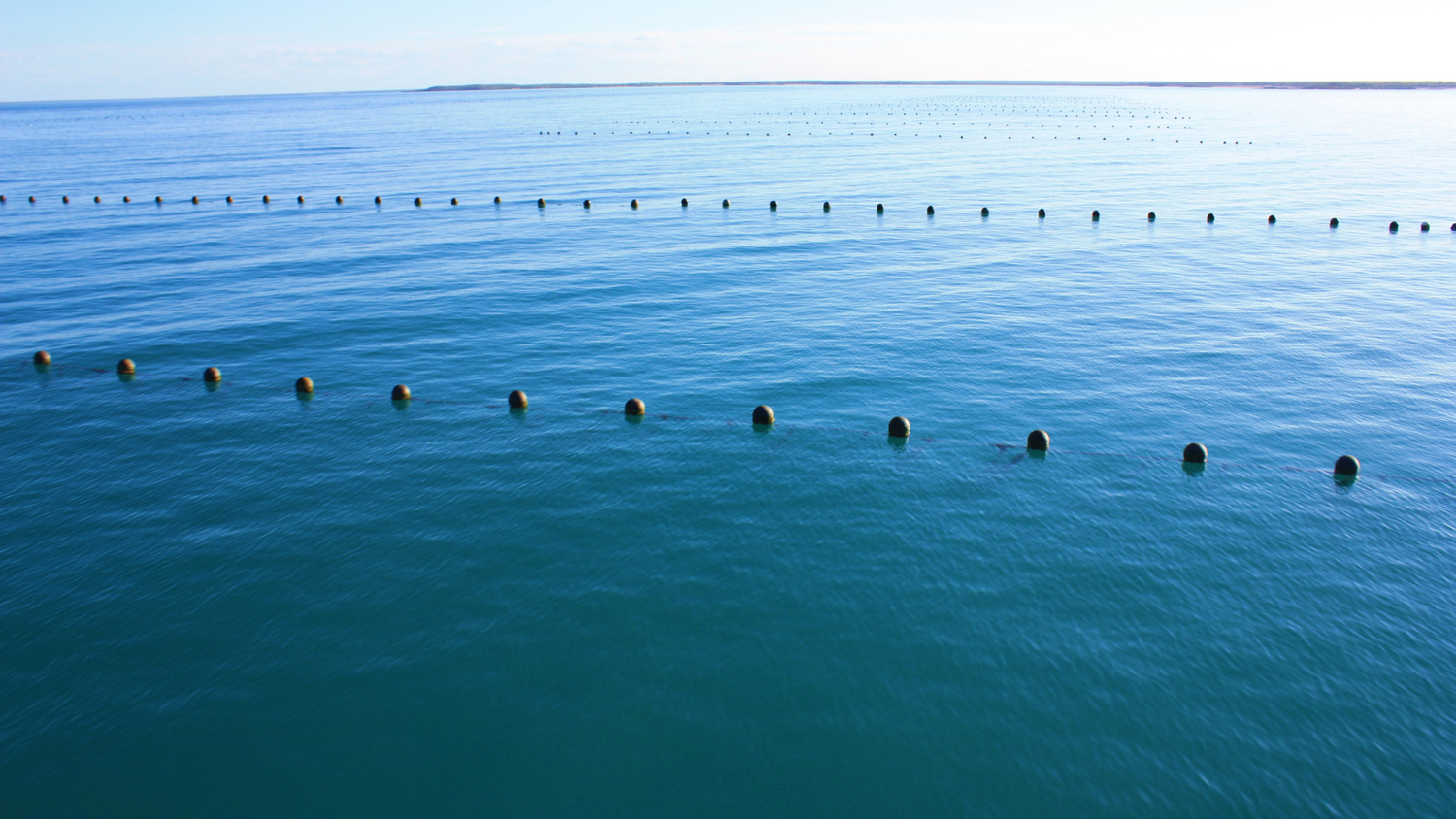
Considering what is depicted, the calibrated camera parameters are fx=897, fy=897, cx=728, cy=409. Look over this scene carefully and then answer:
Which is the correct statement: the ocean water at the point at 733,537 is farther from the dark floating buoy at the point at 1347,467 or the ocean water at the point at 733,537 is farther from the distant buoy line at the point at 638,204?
the distant buoy line at the point at 638,204

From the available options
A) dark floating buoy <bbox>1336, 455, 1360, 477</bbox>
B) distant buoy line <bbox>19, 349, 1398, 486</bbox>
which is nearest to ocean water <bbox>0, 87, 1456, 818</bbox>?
distant buoy line <bbox>19, 349, 1398, 486</bbox>

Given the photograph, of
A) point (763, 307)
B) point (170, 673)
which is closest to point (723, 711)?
point (170, 673)

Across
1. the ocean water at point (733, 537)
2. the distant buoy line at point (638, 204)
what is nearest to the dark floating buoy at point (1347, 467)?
the ocean water at point (733, 537)

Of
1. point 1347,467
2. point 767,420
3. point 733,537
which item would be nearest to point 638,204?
point 767,420

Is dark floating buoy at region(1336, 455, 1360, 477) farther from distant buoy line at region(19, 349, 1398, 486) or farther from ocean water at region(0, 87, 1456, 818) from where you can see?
ocean water at region(0, 87, 1456, 818)

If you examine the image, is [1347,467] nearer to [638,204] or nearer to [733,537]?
[733,537]

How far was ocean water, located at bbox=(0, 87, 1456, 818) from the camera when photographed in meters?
12.4

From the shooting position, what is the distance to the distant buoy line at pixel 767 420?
20844mm

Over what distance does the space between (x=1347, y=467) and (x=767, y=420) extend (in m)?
13.6

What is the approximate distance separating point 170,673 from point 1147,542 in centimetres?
1775

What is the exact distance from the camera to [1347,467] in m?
20.7

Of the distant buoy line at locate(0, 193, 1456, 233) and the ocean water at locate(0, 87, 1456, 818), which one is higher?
the distant buoy line at locate(0, 193, 1456, 233)

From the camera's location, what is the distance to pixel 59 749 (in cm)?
1275

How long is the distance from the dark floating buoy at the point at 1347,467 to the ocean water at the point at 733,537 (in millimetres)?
411
